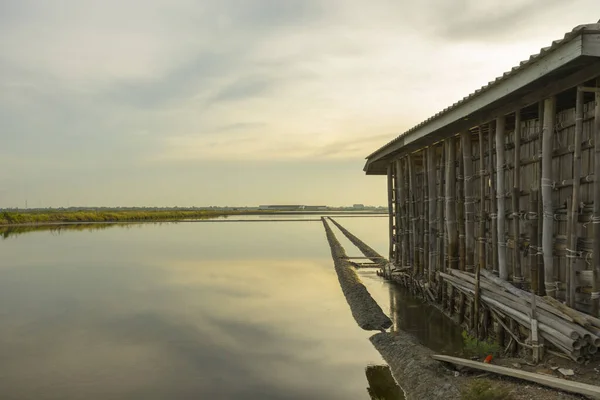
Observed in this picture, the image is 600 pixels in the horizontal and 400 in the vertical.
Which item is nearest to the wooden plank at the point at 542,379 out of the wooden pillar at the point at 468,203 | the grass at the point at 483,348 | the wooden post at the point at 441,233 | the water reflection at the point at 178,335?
the grass at the point at 483,348

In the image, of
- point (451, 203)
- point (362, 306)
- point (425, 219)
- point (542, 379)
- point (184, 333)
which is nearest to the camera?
point (542, 379)

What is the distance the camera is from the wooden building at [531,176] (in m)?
8.68

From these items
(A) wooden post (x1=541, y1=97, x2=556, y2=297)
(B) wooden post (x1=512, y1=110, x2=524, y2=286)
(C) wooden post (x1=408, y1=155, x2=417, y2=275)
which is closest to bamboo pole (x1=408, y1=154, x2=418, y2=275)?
(C) wooden post (x1=408, y1=155, x2=417, y2=275)

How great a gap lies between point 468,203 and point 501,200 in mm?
2244

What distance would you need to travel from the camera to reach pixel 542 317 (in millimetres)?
9062

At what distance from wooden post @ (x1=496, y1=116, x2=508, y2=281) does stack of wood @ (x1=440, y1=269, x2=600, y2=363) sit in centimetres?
36

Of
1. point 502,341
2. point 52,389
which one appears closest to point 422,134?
point 502,341

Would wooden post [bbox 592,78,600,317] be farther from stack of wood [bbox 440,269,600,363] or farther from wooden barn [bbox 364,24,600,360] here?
stack of wood [bbox 440,269,600,363]

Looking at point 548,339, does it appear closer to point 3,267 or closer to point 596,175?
point 596,175

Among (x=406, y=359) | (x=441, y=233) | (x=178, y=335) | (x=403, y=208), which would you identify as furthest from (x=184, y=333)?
(x=403, y=208)

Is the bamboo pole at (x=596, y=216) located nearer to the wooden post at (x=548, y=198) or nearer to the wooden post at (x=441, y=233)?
the wooden post at (x=548, y=198)

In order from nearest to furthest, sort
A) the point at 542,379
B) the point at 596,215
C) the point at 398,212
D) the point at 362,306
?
the point at 542,379
the point at 596,215
the point at 362,306
the point at 398,212

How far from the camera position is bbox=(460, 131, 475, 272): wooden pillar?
13.9 meters

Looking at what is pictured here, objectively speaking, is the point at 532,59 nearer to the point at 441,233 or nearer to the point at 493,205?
the point at 493,205
